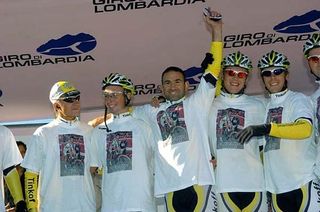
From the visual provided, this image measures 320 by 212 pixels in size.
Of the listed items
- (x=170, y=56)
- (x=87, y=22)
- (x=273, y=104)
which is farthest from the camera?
(x=170, y=56)

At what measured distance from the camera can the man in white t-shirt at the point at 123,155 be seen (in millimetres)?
Result: 5164

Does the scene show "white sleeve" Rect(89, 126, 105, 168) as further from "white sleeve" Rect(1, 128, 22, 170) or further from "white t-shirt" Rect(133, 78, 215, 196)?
"white sleeve" Rect(1, 128, 22, 170)

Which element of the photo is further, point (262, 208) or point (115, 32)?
point (115, 32)

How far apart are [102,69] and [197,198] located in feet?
6.13

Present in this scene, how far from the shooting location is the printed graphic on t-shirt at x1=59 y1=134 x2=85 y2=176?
5.30m

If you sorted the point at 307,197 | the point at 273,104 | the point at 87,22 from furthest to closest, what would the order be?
the point at 87,22 → the point at 273,104 → the point at 307,197

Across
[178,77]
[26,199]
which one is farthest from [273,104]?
[26,199]

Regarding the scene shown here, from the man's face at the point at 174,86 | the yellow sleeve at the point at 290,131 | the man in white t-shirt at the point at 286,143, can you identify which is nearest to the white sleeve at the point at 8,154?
the man's face at the point at 174,86

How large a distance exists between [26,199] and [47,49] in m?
1.46

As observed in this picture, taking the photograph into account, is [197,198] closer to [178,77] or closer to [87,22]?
[178,77]

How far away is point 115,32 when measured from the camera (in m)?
6.12

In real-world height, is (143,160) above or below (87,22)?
below

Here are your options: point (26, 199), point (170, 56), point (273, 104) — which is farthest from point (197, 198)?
point (170, 56)

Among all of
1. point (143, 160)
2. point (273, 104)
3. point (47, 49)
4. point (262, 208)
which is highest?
point (47, 49)
